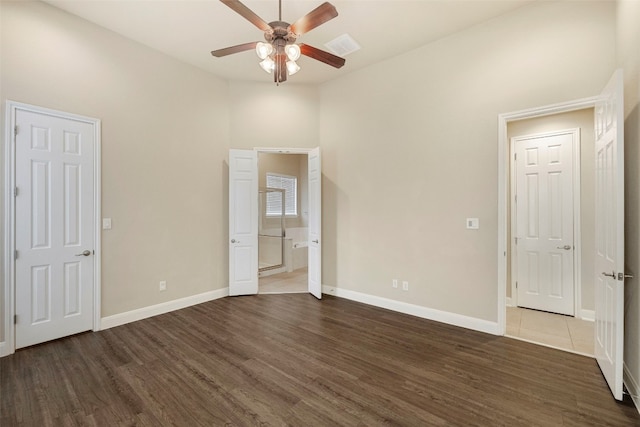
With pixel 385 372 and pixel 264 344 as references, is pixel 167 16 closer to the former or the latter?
pixel 264 344

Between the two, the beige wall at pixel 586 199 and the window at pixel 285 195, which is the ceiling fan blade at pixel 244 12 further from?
the window at pixel 285 195

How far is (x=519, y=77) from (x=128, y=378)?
478 centimetres

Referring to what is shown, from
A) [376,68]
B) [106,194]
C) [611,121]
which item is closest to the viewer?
[611,121]

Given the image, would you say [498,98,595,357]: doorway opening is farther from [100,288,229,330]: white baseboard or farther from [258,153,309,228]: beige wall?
[258,153,309,228]: beige wall

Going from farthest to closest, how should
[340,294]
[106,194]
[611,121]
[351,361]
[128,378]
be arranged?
[340,294] < [106,194] < [351,361] < [128,378] < [611,121]

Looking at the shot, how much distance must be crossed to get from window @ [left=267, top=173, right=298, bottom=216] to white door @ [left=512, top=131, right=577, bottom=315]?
5.13 m

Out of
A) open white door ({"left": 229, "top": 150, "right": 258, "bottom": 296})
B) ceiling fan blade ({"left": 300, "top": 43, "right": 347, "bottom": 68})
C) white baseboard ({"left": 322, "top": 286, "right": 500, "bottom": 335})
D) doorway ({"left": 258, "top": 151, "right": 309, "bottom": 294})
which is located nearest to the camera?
ceiling fan blade ({"left": 300, "top": 43, "right": 347, "bottom": 68})

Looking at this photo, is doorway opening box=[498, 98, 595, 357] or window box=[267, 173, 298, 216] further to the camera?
window box=[267, 173, 298, 216]

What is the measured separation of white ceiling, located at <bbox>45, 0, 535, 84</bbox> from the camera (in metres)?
2.99

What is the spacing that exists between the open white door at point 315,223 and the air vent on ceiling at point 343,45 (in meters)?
1.38

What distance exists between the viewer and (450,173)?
357 centimetres

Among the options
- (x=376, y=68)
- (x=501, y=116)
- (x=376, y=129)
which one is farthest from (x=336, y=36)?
(x=501, y=116)

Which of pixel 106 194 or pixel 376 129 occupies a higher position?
pixel 376 129

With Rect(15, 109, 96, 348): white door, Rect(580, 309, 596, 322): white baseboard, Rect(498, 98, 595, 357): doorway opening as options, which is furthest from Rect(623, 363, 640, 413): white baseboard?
Answer: Rect(15, 109, 96, 348): white door
